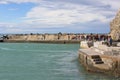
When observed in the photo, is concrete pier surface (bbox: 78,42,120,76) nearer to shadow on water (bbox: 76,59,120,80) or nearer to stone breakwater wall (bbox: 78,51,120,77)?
stone breakwater wall (bbox: 78,51,120,77)

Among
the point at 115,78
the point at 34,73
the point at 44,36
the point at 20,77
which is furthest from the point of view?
the point at 44,36

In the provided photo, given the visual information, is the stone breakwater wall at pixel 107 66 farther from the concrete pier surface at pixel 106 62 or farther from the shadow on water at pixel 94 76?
the shadow on water at pixel 94 76

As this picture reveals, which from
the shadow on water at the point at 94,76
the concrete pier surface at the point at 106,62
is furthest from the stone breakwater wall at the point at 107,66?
the shadow on water at the point at 94,76

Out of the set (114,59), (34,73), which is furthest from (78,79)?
(34,73)

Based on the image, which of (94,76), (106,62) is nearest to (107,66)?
(106,62)

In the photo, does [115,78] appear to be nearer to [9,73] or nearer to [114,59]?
[114,59]

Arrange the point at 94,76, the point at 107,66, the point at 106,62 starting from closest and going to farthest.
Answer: the point at 94,76
the point at 107,66
the point at 106,62

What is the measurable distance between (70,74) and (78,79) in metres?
2.29

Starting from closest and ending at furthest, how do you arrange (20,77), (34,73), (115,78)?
1. (115,78)
2. (20,77)
3. (34,73)

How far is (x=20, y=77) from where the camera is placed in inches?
952

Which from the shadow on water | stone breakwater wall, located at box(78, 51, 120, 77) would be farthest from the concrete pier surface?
the shadow on water

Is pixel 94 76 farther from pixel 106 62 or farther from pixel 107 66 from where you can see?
pixel 106 62

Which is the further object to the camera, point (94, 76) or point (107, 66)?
point (107, 66)

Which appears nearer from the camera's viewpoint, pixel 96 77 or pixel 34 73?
pixel 96 77
